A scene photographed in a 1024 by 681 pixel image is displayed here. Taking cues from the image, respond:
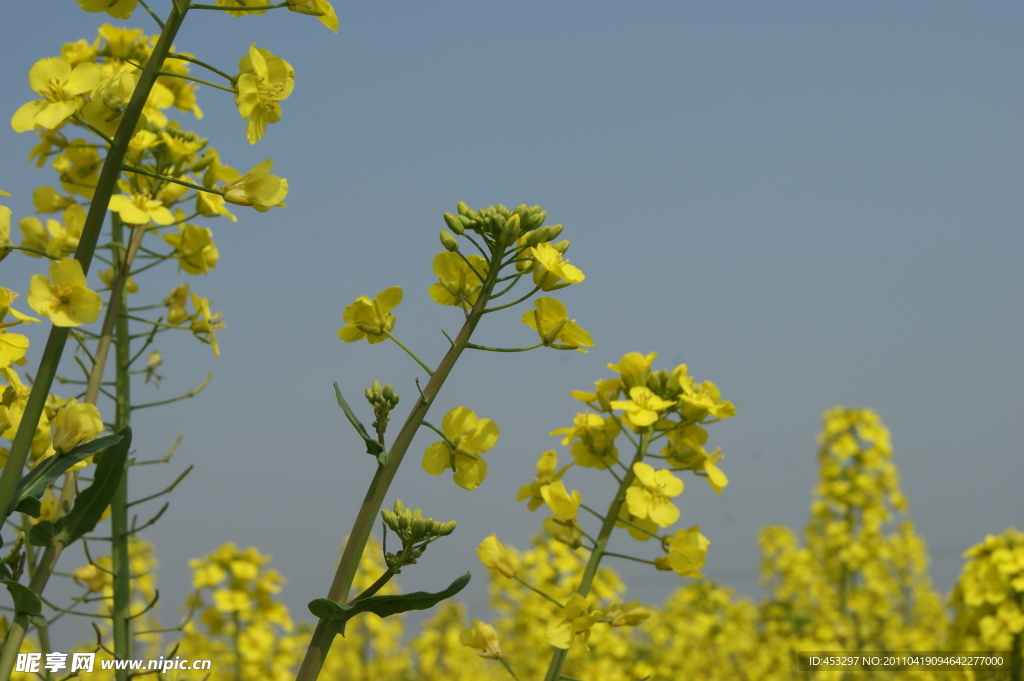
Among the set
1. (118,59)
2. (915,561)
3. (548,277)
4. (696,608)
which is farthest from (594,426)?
(915,561)

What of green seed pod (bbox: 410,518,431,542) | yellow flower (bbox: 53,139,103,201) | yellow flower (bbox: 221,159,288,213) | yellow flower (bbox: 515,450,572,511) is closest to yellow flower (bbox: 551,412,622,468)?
yellow flower (bbox: 515,450,572,511)

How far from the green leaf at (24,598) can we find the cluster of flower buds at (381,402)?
56 centimetres

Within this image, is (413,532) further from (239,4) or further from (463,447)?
(239,4)

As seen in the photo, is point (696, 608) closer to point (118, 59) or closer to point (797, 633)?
point (797, 633)

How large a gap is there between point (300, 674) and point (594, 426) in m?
1.18

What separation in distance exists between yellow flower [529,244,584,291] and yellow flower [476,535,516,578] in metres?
0.77

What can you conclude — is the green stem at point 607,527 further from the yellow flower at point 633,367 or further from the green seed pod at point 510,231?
the green seed pod at point 510,231

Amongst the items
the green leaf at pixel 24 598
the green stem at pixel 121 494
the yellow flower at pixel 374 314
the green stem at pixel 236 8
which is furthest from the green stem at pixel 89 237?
the green stem at pixel 121 494

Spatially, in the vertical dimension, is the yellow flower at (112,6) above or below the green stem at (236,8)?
above

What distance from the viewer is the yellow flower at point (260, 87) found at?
137 cm

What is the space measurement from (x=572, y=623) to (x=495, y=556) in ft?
0.78

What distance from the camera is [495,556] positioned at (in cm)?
207

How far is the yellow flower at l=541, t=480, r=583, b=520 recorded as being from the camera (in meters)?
2.17

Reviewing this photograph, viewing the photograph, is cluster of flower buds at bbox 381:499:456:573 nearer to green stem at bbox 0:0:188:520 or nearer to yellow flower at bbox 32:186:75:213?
green stem at bbox 0:0:188:520
